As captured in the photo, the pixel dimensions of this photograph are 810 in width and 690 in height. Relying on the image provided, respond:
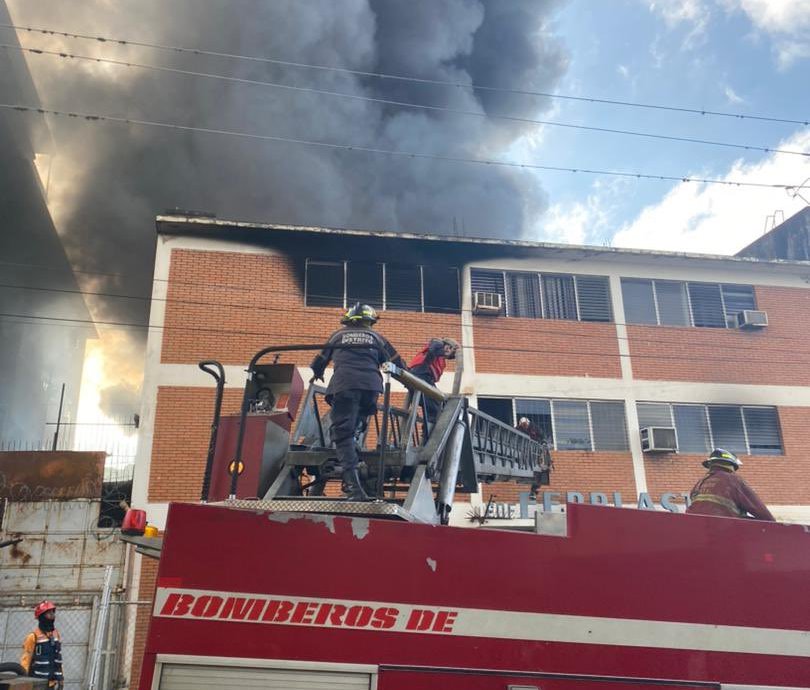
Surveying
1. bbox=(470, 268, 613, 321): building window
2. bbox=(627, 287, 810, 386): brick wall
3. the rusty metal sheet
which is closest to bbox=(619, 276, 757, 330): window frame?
bbox=(627, 287, 810, 386): brick wall

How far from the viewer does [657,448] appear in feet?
41.2

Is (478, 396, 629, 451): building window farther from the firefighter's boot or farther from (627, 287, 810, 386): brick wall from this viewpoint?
the firefighter's boot

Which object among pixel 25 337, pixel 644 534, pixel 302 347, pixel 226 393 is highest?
pixel 25 337

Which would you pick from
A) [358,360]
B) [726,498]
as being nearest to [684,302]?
[726,498]

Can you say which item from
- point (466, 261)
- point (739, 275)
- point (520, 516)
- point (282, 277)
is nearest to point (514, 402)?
point (520, 516)

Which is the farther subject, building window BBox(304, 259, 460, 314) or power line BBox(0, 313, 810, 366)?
building window BBox(304, 259, 460, 314)

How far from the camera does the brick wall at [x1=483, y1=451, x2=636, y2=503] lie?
485 inches

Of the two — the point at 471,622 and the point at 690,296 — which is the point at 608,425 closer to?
the point at 690,296

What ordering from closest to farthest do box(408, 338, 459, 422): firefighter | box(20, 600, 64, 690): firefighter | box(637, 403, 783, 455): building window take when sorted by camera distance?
box(408, 338, 459, 422): firefighter
box(20, 600, 64, 690): firefighter
box(637, 403, 783, 455): building window

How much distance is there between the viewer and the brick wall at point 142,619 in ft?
32.3

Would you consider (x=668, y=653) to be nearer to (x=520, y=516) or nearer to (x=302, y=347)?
(x=302, y=347)

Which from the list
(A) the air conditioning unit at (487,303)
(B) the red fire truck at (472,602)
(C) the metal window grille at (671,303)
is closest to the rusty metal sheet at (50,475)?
(A) the air conditioning unit at (487,303)

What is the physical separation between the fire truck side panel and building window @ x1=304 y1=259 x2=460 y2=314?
9.90m

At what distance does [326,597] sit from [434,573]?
49 cm
